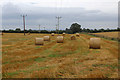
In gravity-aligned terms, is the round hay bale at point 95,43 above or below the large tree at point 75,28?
below

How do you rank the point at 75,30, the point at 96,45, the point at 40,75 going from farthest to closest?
1. the point at 75,30
2. the point at 96,45
3. the point at 40,75

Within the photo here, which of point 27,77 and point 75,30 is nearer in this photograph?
point 27,77

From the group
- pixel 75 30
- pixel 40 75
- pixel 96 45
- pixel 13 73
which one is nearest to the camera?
pixel 40 75

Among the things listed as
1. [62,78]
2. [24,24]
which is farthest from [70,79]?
[24,24]

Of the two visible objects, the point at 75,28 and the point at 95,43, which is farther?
the point at 75,28

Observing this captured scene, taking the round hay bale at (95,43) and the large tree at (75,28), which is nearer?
the round hay bale at (95,43)

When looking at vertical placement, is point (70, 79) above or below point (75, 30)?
below

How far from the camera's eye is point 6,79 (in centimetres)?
762

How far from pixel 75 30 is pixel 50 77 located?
5233 inches

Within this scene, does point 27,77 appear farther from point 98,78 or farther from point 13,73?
point 98,78

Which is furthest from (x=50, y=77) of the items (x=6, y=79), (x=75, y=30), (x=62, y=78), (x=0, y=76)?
(x=75, y=30)

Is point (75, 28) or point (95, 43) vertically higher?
point (75, 28)

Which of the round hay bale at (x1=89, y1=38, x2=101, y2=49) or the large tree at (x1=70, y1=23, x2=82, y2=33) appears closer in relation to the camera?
the round hay bale at (x1=89, y1=38, x2=101, y2=49)

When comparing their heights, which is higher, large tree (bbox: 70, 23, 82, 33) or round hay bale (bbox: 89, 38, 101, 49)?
large tree (bbox: 70, 23, 82, 33)
